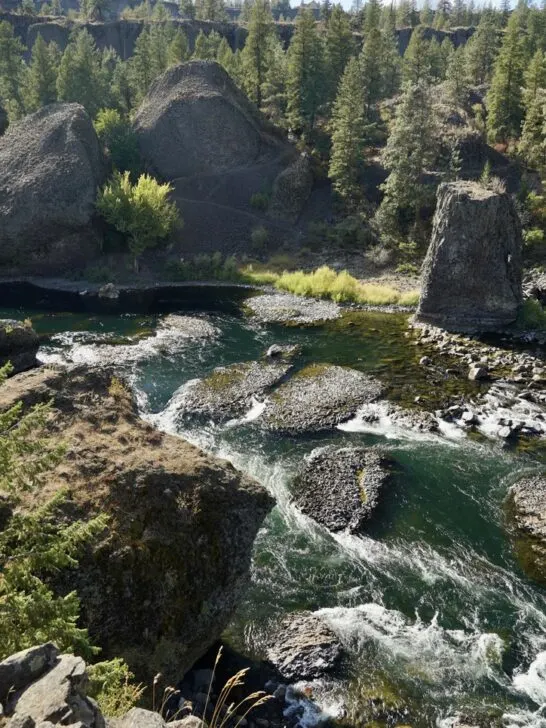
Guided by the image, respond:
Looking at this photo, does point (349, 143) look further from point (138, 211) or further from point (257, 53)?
point (257, 53)

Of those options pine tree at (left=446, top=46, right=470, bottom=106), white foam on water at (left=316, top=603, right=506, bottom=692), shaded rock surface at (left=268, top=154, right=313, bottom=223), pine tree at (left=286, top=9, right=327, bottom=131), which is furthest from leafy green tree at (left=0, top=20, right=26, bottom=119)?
white foam on water at (left=316, top=603, right=506, bottom=692)

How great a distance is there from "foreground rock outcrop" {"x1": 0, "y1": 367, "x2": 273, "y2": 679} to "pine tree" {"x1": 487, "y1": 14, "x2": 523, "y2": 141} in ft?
237

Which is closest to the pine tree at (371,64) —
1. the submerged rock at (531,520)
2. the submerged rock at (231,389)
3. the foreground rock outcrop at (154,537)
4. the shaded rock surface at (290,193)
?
the shaded rock surface at (290,193)

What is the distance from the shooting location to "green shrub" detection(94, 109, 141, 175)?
229ft

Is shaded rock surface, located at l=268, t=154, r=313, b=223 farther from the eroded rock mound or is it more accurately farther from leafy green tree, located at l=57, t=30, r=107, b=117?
leafy green tree, located at l=57, t=30, r=107, b=117

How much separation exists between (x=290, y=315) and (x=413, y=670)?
113 ft

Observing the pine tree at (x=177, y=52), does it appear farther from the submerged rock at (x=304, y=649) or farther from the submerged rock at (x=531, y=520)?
the submerged rock at (x=304, y=649)

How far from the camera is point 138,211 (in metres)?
56.1

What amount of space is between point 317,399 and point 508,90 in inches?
2371

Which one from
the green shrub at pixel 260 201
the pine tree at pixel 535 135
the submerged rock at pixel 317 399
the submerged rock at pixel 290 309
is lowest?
the submerged rock at pixel 290 309

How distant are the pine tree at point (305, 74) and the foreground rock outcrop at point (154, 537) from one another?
7344cm

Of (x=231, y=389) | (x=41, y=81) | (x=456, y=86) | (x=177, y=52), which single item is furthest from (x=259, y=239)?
(x=41, y=81)

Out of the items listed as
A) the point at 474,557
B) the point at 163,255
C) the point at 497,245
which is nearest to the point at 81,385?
the point at 474,557

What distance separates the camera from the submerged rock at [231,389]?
30922 millimetres
